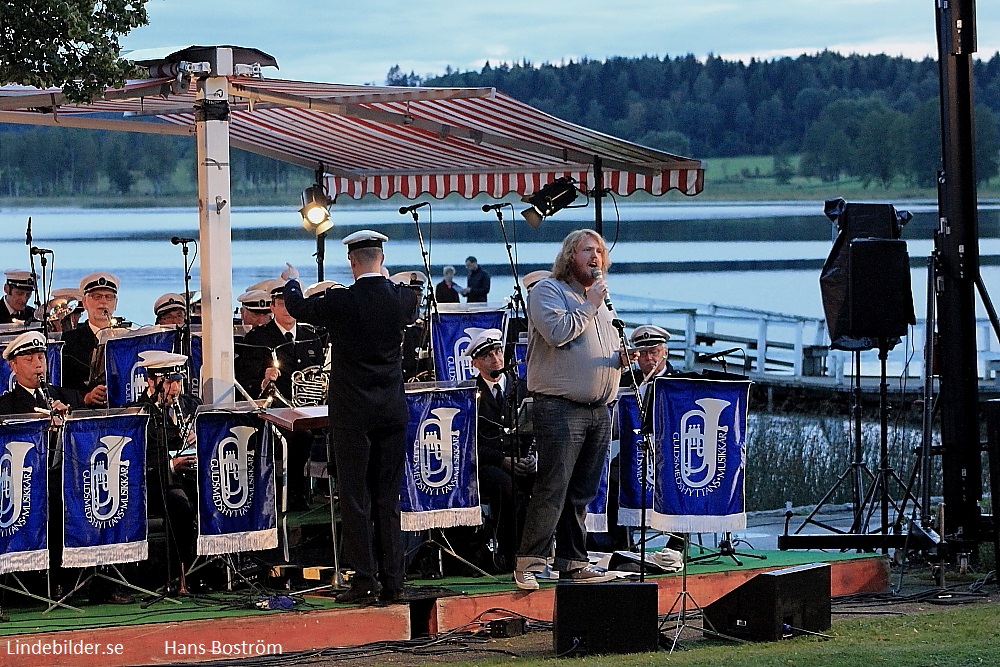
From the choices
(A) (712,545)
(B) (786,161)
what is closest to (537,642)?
(A) (712,545)

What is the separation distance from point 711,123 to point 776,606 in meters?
62.8

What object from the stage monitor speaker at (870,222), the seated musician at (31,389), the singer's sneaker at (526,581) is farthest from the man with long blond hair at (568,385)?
the stage monitor speaker at (870,222)

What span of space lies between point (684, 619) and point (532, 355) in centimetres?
143

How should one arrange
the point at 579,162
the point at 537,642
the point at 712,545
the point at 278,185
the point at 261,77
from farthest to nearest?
1. the point at 278,185
2. the point at 579,162
3. the point at 712,545
4. the point at 261,77
5. the point at 537,642

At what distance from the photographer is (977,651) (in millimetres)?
6129

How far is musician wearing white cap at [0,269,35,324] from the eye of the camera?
11336mm

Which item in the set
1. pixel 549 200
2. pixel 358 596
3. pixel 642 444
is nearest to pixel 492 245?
pixel 549 200

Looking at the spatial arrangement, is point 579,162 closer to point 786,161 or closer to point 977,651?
point 977,651

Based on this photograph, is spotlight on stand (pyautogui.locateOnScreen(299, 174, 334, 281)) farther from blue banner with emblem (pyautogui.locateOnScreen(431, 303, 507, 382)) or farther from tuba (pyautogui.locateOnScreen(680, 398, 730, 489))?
tuba (pyautogui.locateOnScreen(680, 398, 730, 489))

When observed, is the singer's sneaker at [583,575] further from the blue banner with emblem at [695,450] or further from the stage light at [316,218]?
the stage light at [316,218]

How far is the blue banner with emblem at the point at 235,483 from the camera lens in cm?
723

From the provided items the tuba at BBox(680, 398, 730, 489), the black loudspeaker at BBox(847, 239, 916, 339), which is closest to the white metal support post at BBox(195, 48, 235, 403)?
the tuba at BBox(680, 398, 730, 489)

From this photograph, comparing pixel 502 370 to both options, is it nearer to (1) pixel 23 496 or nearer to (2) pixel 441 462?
(2) pixel 441 462

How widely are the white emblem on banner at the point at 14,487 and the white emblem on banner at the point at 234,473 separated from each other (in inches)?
33.9
